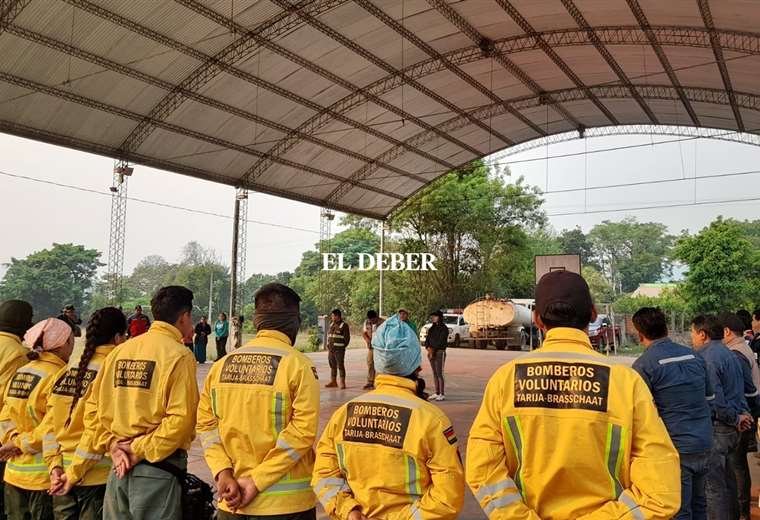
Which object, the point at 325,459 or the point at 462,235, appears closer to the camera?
the point at 325,459

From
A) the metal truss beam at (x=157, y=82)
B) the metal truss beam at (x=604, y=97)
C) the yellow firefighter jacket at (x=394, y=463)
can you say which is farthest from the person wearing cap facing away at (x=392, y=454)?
the metal truss beam at (x=604, y=97)

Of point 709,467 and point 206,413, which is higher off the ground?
point 206,413

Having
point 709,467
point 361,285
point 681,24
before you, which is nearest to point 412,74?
point 681,24

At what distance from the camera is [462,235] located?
32.7 m

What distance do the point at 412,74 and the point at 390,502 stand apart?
16424 mm

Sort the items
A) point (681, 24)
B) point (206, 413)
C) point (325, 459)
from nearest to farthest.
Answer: point (325, 459) → point (206, 413) → point (681, 24)

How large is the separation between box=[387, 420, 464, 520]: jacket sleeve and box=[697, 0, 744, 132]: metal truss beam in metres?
13.9

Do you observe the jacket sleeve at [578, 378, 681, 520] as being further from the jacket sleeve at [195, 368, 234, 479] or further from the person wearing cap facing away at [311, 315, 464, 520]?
the jacket sleeve at [195, 368, 234, 479]

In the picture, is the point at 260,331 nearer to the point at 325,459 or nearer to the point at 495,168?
the point at 325,459

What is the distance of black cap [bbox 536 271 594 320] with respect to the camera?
1.74 metres

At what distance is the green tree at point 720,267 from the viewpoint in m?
24.0

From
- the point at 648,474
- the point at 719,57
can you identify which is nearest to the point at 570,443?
the point at 648,474

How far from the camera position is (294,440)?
90.2 inches

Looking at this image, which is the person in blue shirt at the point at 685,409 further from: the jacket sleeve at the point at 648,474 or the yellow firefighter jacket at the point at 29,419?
the yellow firefighter jacket at the point at 29,419
